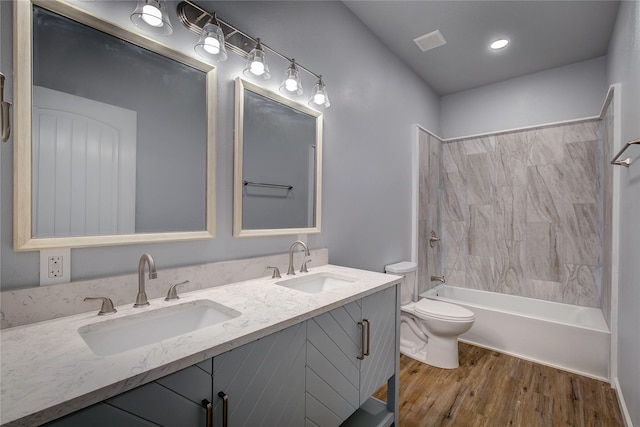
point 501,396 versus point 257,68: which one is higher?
point 257,68

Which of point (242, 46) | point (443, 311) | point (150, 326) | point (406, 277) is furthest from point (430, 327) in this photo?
point (242, 46)

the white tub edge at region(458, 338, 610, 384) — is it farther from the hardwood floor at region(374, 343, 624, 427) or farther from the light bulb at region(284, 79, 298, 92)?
the light bulb at region(284, 79, 298, 92)

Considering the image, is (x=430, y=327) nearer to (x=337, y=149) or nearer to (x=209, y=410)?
(x=337, y=149)

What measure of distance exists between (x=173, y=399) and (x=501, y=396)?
223 cm

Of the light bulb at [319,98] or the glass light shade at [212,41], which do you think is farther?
the light bulb at [319,98]

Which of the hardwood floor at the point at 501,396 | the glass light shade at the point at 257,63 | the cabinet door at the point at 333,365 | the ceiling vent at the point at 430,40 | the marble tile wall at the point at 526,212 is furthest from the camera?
the marble tile wall at the point at 526,212

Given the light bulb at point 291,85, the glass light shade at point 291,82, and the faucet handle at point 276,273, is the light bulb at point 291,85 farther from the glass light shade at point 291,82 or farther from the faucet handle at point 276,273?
the faucet handle at point 276,273

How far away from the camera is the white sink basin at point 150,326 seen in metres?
0.95

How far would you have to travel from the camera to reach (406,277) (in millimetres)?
2719

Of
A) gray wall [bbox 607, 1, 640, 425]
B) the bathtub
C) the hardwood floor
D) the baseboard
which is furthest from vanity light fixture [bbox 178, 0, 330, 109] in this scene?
the baseboard

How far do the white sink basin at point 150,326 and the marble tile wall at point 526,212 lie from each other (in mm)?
2668

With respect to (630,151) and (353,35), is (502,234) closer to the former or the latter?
(630,151)

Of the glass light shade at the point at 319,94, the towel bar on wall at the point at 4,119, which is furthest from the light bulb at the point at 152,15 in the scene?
the glass light shade at the point at 319,94

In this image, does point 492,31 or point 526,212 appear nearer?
point 492,31
